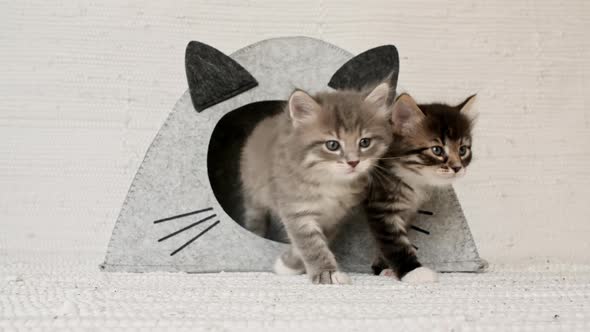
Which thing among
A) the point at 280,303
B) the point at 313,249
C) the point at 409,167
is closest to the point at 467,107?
the point at 409,167

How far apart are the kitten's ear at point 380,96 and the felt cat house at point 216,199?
14 cm

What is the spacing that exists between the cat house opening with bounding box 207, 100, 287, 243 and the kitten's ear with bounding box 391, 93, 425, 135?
0.46 m

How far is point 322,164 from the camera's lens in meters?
1.55

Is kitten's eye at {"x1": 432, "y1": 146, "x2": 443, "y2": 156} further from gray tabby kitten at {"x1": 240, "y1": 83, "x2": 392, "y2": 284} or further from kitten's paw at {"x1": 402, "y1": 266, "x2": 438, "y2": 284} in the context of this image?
kitten's paw at {"x1": 402, "y1": 266, "x2": 438, "y2": 284}

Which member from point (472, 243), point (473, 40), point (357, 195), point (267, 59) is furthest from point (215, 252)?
point (473, 40)

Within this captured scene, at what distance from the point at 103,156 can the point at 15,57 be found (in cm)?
47

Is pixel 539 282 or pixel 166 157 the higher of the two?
pixel 166 157

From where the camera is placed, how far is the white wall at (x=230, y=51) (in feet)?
7.14

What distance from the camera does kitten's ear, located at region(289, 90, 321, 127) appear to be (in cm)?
156

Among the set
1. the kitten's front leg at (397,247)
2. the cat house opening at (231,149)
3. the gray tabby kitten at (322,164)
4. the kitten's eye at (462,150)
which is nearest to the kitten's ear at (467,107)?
the kitten's eye at (462,150)

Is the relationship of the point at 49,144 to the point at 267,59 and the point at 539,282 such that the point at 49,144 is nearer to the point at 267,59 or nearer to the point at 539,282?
the point at 267,59

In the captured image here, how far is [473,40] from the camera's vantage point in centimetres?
225

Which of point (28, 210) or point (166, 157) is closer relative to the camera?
point (166, 157)

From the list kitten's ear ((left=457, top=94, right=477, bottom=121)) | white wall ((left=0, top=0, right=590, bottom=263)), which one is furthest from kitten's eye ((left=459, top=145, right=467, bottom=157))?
white wall ((left=0, top=0, right=590, bottom=263))
